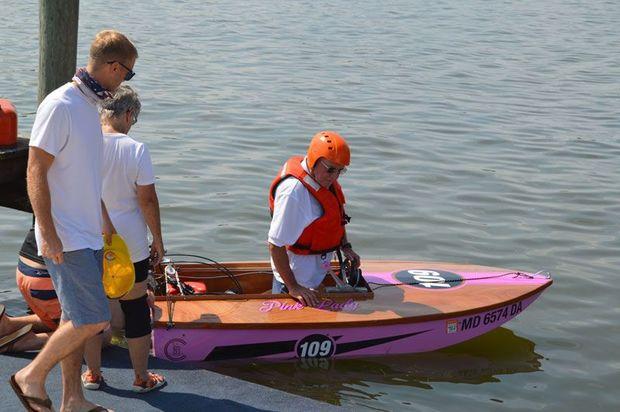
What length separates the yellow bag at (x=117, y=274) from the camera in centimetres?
504

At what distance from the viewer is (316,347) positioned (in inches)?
267

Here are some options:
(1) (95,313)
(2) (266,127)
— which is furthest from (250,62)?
(1) (95,313)

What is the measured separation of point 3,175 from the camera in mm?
6602

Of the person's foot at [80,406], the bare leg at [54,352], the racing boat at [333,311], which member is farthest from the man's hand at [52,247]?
the racing boat at [333,311]

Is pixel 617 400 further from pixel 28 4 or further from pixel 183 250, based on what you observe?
pixel 28 4

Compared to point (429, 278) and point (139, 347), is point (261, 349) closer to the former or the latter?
point (139, 347)

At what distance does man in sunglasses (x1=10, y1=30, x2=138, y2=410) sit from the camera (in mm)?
4453

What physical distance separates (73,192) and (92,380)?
4.84ft

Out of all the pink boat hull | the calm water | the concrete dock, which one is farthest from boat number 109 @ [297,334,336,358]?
the concrete dock

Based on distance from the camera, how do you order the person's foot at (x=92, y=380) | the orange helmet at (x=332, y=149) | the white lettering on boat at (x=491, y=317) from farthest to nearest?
the white lettering on boat at (x=491, y=317) → the orange helmet at (x=332, y=149) → the person's foot at (x=92, y=380)

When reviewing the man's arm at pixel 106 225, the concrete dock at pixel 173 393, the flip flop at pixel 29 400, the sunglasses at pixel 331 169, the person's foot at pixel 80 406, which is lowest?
the concrete dock at pixel 173 393

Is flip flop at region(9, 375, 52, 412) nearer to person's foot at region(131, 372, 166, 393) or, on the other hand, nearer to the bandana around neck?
person's foot at region(131, 372, 166, 393)

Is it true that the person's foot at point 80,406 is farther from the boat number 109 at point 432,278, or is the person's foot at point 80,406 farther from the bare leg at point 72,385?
the boat number 109 at point 432,278

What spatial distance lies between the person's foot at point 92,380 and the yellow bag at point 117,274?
2.50 feet
